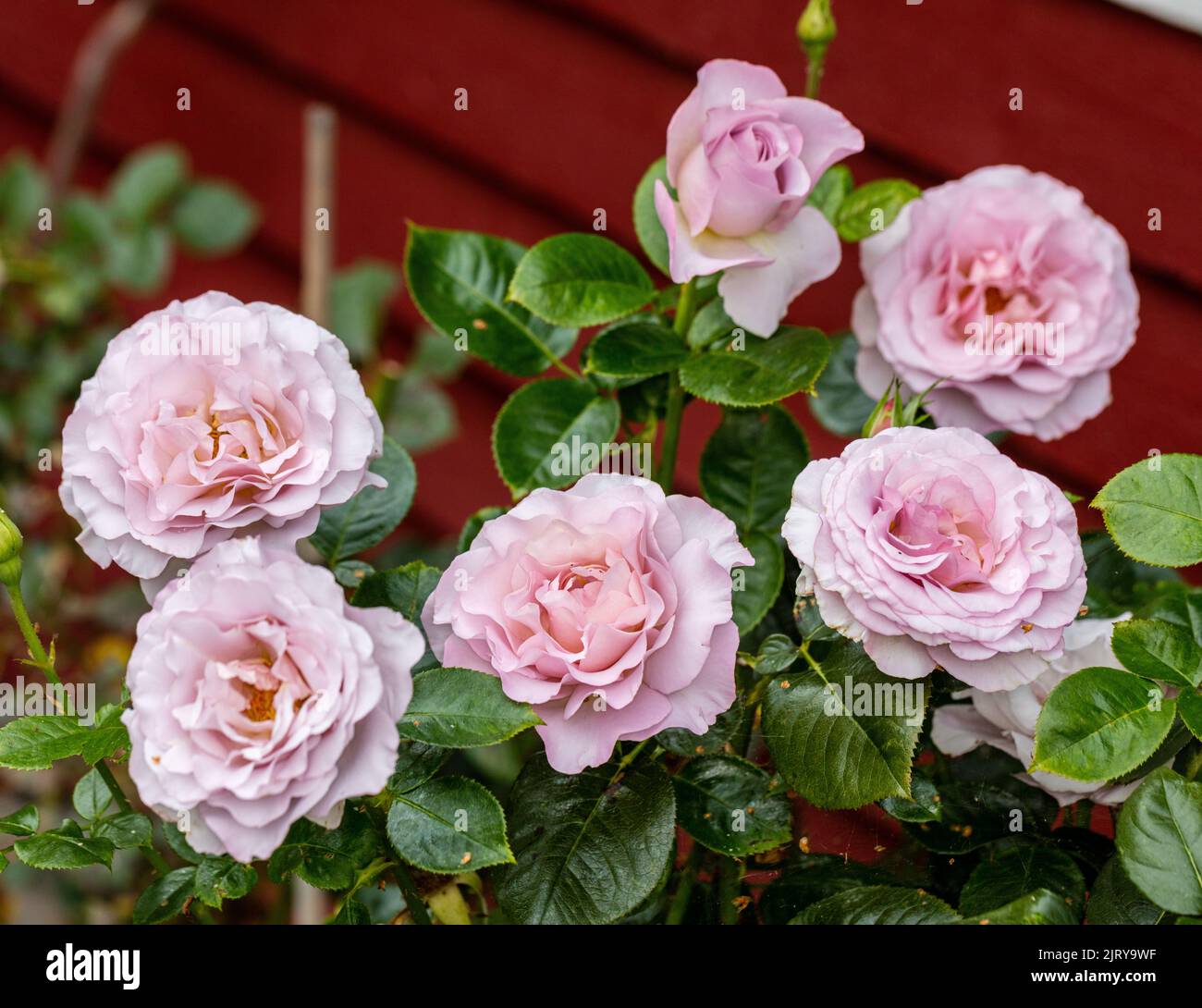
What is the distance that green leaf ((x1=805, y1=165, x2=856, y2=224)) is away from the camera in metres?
0.77

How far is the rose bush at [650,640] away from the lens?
51cm

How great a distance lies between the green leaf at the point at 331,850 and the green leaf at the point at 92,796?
0.13 metres

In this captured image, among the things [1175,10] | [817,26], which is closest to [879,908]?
[817,26]

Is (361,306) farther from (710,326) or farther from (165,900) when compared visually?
(165,900)

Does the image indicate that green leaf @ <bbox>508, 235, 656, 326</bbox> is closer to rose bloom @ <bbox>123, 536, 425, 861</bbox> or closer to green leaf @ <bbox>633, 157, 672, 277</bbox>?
green leaf @ <bbox>633, 157, 672, 277</bbox>

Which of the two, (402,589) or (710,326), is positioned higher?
(710,326)

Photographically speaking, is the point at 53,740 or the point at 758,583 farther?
the point at 758,583

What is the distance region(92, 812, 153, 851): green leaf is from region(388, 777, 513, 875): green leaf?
143 mm

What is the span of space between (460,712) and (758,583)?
209 mm

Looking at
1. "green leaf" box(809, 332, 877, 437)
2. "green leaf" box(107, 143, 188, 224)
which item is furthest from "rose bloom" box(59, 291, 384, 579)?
"green leaf" box(107, 143, 188, 224)

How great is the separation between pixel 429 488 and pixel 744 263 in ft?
4.18

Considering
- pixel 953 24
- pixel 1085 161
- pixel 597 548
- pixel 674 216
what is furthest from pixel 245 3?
pixel 597 548

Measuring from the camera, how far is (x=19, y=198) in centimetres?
161

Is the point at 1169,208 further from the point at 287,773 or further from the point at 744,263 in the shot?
the point at 287,773
